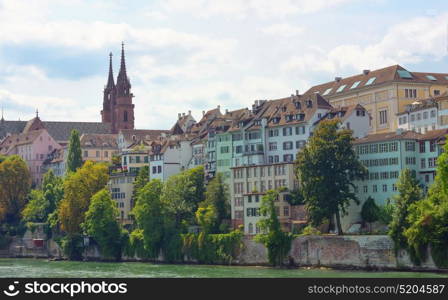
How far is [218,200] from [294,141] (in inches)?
454

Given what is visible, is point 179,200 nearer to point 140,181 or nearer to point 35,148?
point 140,181

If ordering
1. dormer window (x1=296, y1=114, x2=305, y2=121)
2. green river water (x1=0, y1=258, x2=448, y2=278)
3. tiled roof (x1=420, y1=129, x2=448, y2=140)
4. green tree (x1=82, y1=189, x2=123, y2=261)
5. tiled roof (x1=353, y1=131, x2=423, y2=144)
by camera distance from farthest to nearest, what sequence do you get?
1. green tree (x1=82, y1=189, x2=123, y2=261)
2. dormer window (x1=296, y1=114, x2=305, y2=121)
3. tiled roof (x1=353, y1=131, x2=423, y2=144)
4. tiled roof (x1=420, y1=129, x2=448, y2=140)
5. green river water (x1=0, y1=258, x2=448, y2=278)

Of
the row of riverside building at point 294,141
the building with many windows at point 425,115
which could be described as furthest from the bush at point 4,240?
the building with many windows at point 425,115

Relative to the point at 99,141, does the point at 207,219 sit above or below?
below

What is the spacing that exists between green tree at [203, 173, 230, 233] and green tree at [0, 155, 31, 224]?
45.1m

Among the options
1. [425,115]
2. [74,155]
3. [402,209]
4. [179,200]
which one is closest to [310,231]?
[402,209]

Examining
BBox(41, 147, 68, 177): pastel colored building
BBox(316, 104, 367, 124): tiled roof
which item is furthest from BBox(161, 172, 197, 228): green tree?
BBox(41, 147, 68, 177): pastel colored building

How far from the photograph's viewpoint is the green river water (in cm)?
9006

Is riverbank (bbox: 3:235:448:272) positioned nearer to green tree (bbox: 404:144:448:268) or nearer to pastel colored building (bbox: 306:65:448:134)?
green tree (bbox: 404:144:448:268)

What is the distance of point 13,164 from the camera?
158625 millimetres

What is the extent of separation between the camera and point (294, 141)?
122m

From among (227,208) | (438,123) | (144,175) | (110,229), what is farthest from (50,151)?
(438,123)

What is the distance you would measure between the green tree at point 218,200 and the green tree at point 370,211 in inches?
730

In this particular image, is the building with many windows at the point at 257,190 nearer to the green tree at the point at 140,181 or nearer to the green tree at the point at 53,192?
the green tree at the point at 140,181
